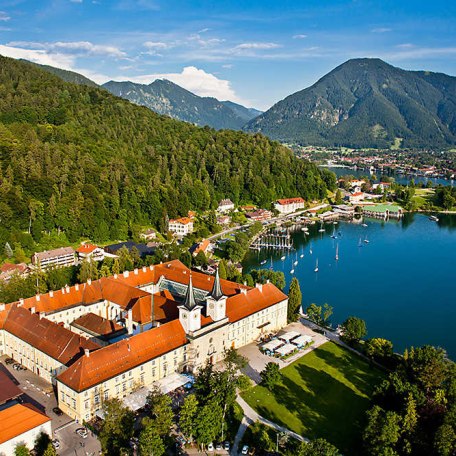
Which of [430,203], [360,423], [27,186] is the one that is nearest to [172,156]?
[27,186]

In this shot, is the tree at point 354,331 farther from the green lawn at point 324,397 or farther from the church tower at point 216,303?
the church tower at point 216,303

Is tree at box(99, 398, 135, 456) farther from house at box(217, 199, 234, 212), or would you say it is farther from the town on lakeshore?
house at box(217, 199, 234, 212)

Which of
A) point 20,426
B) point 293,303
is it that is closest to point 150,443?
point 20,426

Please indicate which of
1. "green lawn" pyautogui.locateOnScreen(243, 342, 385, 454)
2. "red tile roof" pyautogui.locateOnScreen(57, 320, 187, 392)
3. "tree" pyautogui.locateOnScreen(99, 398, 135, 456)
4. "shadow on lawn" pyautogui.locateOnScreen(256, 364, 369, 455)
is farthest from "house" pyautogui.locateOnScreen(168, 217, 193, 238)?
"tree" pyautogui.locateOnScreen(99, 398, 135, 456)

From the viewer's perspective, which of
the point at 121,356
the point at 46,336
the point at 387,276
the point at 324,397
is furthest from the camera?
the point at 387,276

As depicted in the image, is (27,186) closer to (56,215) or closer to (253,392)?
(56,215)

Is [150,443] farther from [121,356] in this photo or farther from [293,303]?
[293,303]
